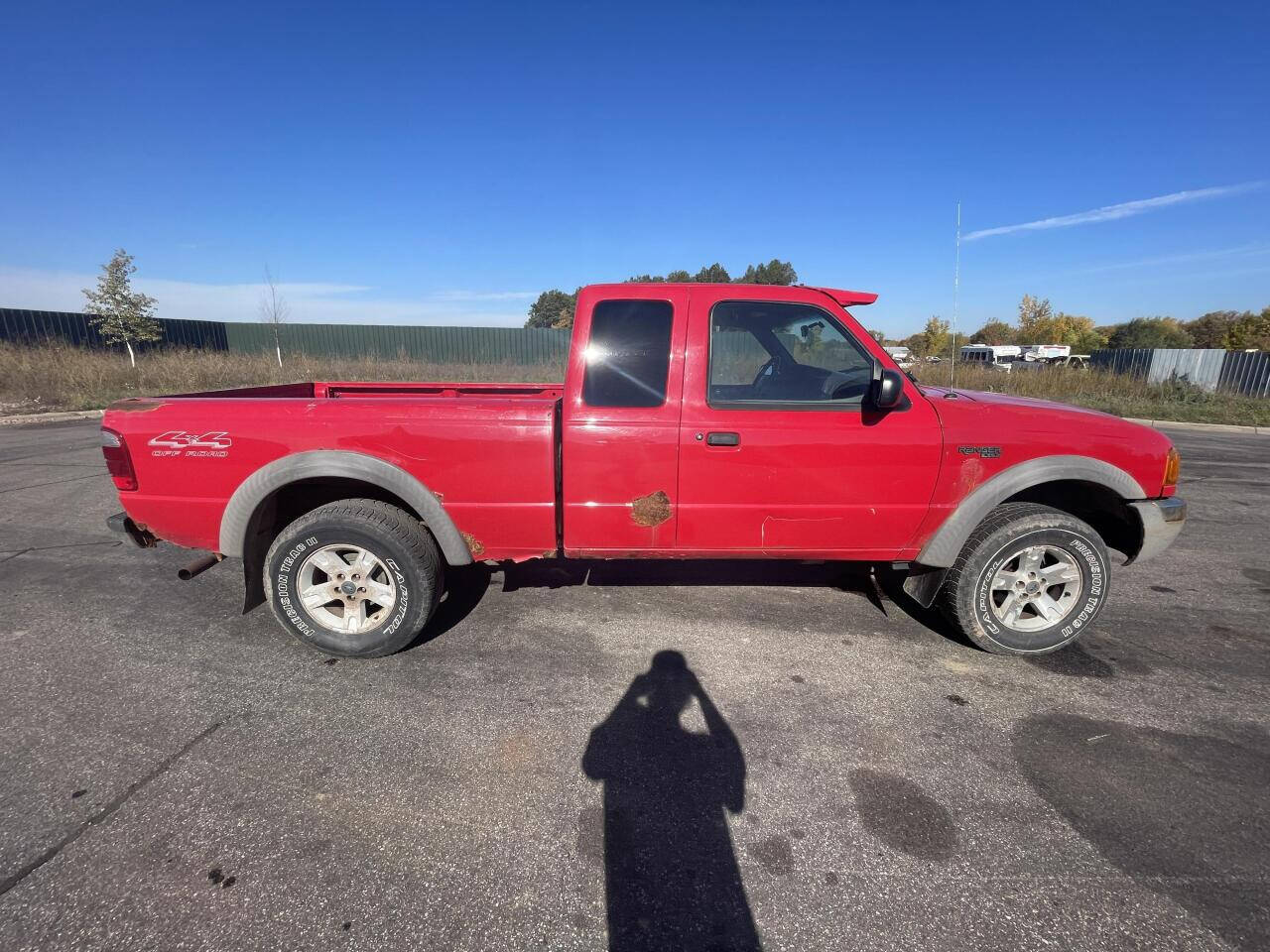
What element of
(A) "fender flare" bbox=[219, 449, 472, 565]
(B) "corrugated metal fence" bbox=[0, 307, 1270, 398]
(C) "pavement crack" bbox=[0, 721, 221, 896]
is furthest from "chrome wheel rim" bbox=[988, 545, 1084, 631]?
(B) "corrugated metal fence" bbox=[0, 307, 1270, 398]

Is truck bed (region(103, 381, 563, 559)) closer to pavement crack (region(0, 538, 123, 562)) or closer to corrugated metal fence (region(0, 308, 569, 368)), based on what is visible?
pavement crack (region(0, 538, 123, 562))

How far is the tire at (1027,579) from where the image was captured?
3.26 metres

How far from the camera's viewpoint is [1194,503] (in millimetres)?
6613

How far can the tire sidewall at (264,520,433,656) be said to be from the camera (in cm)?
313

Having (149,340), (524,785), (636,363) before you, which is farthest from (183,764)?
(149,340)

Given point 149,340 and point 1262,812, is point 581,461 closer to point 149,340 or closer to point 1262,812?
point 1262,812

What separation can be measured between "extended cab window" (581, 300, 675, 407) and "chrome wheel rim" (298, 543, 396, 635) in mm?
1494

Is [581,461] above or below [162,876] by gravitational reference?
above

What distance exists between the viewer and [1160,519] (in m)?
3.35

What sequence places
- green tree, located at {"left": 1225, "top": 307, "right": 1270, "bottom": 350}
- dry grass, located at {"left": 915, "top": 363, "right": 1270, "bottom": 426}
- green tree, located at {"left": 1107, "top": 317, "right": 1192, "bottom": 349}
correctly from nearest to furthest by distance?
1. dry grass, located at {"left": 915, "top": 363, "right": 1270, "bottom": 426}
2. green tree, located at {"left": 1225, "top": 307, "right": 1270, "bottom": 350}
3. green tree, located at {"left": 1107, "top": 317, "right": 1192, "bottom": 349}

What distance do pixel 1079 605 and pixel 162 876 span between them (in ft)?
14.1

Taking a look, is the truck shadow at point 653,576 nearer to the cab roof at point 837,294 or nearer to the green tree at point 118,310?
the cab roof at point 837,294

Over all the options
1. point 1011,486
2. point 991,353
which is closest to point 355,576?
point 1011,486

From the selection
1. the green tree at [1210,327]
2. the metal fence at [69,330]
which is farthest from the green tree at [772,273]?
the green tree at [1210,327]
